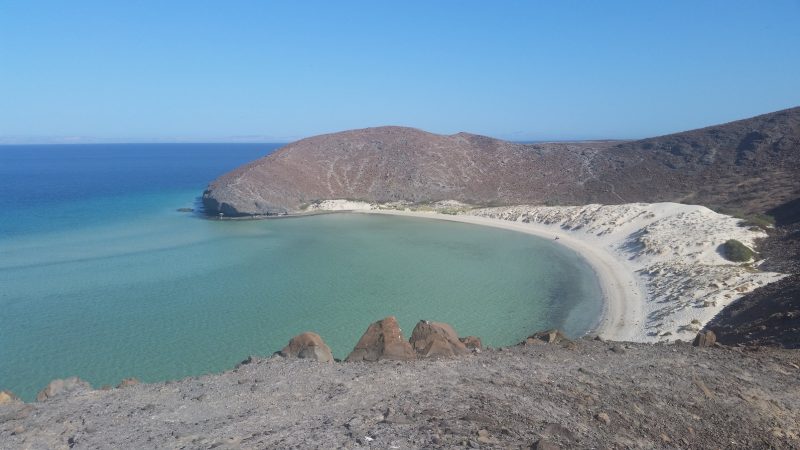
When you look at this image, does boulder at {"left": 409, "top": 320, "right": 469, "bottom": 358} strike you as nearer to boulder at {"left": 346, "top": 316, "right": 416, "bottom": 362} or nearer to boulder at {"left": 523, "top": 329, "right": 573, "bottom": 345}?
boulder at {"left": 346, "top": 316, "right": 416, "bottom": 362}

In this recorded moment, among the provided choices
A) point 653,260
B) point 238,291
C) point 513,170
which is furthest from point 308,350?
point 513,170

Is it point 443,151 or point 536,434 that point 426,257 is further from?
point 443,151

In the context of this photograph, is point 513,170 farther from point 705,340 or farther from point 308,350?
point 308,350

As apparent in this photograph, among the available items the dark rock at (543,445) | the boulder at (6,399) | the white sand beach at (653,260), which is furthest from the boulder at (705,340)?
the boulder at (6,399)

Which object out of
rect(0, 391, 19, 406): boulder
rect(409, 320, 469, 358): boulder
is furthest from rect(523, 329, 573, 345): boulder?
rect(0, 391, 19, 406): boulder

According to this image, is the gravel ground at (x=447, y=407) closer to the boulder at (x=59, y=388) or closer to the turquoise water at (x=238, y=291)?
the boulder at (x=59, y=388)

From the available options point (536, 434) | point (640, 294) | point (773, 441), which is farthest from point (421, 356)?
point (640, 294)
